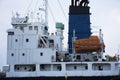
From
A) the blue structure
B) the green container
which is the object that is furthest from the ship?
the green container

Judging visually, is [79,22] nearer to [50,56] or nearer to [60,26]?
[60,26]

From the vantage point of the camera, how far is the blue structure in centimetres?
4932

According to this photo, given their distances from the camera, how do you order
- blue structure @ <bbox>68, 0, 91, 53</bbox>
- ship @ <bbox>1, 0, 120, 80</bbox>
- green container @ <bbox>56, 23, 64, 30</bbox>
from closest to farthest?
ship @ <bbox>1, 0, 120, 80</bbox>, blue structure @ <bbox>68, 0, 91, 53</bbox>, green container @ <bbox>56, 23, 64, 30</bbox>

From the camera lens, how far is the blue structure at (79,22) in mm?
49319

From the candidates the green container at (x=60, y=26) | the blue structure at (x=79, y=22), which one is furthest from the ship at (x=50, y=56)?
the green container at (x=60, y=26)

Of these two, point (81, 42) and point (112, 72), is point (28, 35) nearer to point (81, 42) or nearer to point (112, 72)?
point (81, 42)

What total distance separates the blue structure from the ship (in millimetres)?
513

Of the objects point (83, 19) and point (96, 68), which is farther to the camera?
point (83, 19)

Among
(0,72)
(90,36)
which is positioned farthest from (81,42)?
(0,72)

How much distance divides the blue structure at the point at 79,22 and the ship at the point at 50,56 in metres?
0.51

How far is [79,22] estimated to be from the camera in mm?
49656

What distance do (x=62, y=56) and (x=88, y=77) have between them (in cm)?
466

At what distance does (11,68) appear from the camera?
46.8 m

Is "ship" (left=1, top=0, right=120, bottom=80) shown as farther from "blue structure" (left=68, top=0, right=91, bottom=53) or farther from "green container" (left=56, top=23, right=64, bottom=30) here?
"green container" (left=56, top=23, right=64, bottom=30)
